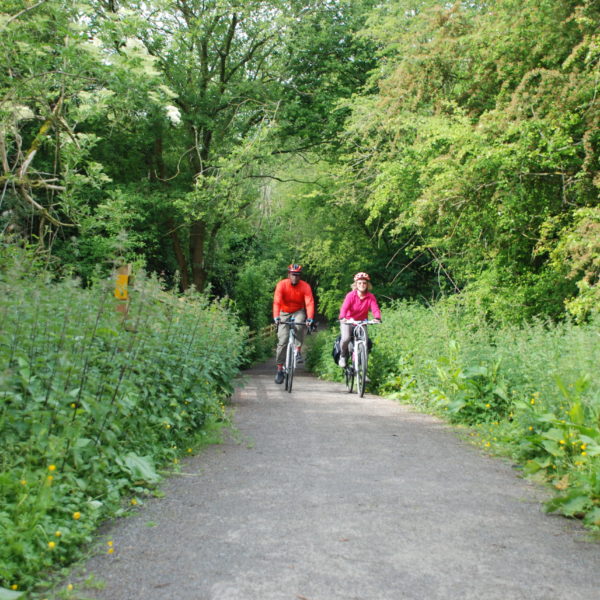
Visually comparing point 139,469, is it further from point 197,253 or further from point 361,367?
point 197,253

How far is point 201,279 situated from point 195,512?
21.6 metres

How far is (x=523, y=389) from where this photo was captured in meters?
7.78

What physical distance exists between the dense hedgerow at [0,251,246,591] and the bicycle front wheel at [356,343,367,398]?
19.4 feet

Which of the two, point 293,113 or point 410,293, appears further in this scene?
point 410,293

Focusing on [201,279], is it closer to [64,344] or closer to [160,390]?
[160,390]

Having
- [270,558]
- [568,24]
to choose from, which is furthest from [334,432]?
[568,24]

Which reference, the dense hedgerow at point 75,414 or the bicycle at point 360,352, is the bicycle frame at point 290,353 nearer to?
the bicycle at point 360,352

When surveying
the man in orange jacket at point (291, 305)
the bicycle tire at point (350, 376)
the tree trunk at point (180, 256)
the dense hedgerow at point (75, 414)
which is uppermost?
the tree trunk at point (180, 256)

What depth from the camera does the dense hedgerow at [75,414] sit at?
3797 mm

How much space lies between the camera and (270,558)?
3.82m

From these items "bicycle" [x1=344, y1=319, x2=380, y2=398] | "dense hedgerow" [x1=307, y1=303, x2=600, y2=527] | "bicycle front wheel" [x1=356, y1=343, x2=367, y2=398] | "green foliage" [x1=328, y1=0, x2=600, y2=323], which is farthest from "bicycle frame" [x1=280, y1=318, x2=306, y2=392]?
"green foliage" [x1=328, y1=0, x2=600, y2=323]

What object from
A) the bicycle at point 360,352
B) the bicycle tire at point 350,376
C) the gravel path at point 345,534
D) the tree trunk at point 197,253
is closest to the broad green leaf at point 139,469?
the gravel path at point 345,534

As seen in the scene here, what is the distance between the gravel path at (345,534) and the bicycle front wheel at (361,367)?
559 centimetres

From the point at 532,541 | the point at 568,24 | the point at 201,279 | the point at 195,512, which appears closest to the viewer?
the point at 532,541
